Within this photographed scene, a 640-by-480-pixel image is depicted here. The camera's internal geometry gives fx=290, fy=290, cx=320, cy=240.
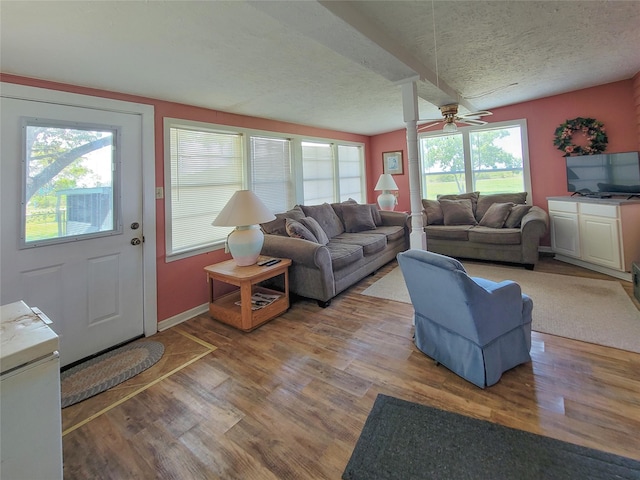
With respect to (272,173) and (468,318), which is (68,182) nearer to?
(272,173)

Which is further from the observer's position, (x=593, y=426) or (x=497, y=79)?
(x=497, y=79)

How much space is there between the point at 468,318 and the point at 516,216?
3.16m

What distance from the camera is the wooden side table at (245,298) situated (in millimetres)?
2613

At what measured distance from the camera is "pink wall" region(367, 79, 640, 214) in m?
3.71

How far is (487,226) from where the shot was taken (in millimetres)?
4301

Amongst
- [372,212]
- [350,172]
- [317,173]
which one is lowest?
[372,212]

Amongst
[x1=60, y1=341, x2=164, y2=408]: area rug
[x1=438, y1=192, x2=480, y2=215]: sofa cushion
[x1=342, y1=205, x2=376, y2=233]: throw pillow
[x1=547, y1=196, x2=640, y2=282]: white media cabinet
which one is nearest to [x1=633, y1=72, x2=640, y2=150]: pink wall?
[x1=547, y1=196, x2=640, y2=282]: white media cabinet

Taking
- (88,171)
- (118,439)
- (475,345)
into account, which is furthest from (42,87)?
(475,345)

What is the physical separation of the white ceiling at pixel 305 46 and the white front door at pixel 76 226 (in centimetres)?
35

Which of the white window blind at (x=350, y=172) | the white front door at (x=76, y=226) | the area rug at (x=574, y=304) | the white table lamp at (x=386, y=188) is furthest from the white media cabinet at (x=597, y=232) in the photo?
the white front door at (x=76, y=226)

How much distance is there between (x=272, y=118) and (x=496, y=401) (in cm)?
385

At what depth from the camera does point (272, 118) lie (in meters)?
3.98

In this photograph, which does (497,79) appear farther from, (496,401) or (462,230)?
(496,401)

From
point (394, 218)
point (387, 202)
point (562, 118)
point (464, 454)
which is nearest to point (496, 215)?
point (394, 218)
